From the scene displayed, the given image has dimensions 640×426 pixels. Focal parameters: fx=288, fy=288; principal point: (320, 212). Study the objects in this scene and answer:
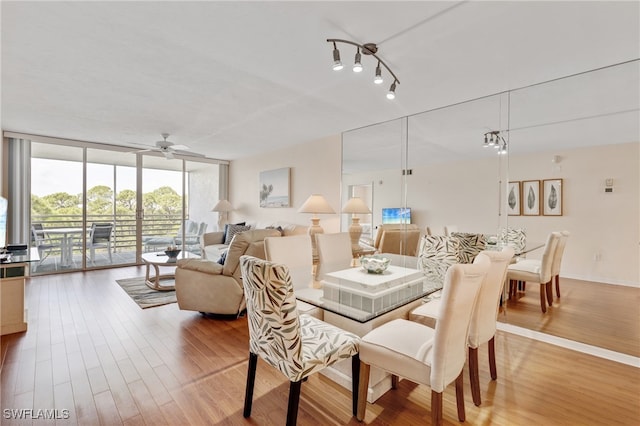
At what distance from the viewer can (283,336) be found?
1426mm

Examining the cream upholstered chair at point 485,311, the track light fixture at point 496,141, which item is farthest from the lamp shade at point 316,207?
the cream upholstered chair at point 485,311

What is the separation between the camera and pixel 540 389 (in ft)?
6.50

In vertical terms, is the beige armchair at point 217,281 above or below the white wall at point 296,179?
below

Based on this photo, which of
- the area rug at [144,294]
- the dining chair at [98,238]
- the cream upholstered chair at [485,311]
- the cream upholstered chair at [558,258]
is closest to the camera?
the cream upholstered chair at [485,311]

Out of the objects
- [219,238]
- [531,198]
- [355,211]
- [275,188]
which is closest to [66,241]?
[219,238]

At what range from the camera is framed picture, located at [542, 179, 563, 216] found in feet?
9.00

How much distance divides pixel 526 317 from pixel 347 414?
228 cm

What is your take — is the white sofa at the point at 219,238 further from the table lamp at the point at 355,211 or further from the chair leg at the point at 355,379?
the chair leg at the point at 355,379

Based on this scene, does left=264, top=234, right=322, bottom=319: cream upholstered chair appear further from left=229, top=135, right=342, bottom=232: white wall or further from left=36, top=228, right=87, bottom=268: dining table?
left=36, top=228, right=87, bottom=268: dining table

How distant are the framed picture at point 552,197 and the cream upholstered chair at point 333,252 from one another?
1.97m

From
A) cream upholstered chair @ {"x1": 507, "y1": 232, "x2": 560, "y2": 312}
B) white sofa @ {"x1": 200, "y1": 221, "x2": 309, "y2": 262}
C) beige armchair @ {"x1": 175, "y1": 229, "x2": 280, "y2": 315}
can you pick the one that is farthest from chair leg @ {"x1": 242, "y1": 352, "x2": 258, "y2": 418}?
white sofa @ {"x1": 200, "y1": 221, "x2": 309, "y2": 262}

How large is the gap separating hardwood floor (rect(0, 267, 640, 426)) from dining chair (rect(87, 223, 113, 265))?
2.97 meters

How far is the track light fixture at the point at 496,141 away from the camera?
309 cm

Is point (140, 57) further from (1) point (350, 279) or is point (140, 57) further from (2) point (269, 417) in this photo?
(2) point (269, 417)
